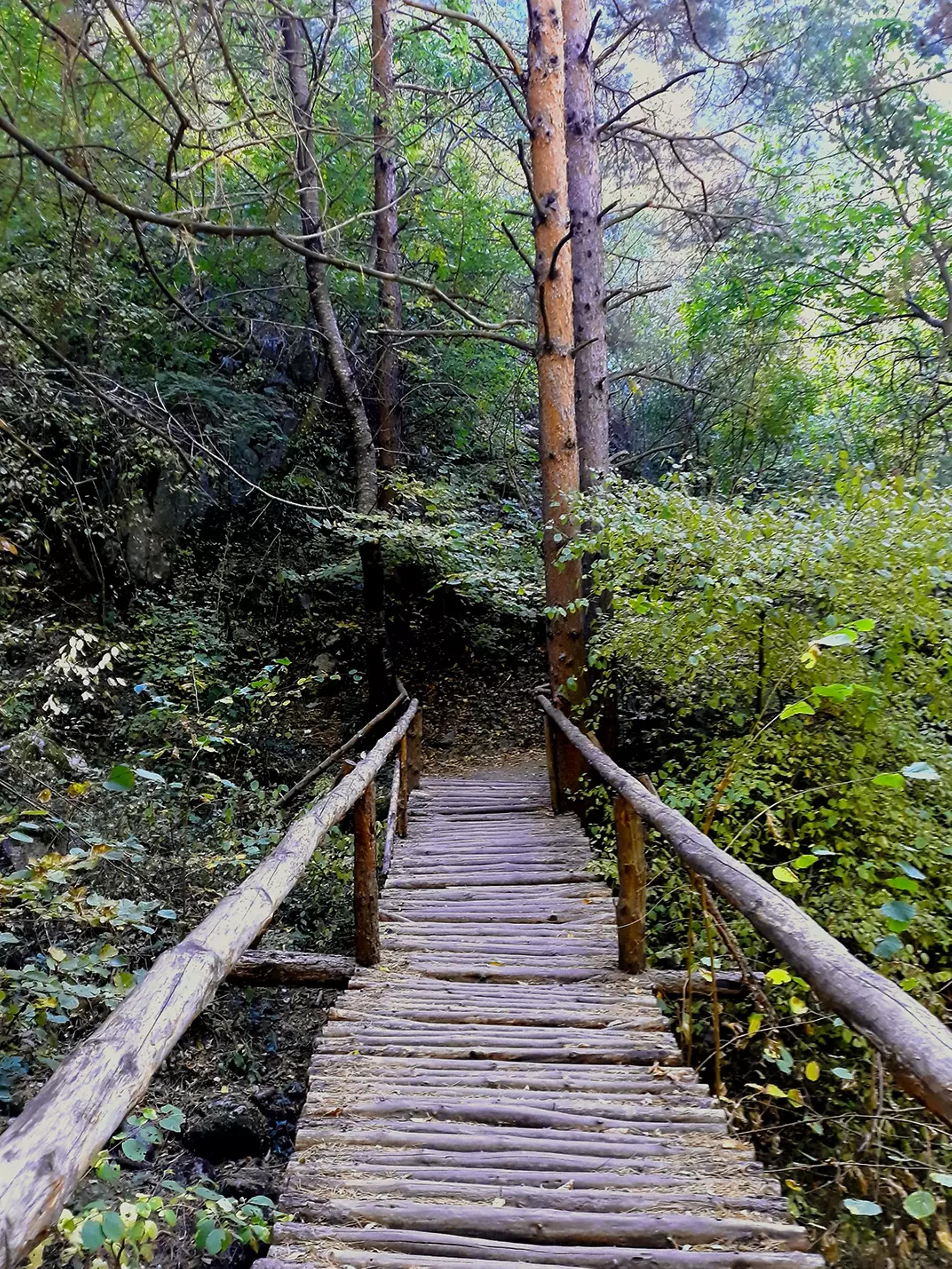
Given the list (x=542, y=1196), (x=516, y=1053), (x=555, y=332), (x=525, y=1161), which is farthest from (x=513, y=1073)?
(x=555, y=332)

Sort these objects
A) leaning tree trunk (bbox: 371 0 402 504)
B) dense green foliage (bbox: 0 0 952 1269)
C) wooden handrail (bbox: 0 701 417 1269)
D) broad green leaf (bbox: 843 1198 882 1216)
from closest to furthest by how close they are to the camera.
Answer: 1. wooden handrail (bbox: 0 701 417 1269)
2. broad green leaf (bbox: 843 1198 882 1216)
3. dense green foliage (bbox: 0 0 952 1269)
4. leaning tree trunk (bbox: 371 0 402 504)

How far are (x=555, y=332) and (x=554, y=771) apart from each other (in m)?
4.32

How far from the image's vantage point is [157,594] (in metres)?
10.3

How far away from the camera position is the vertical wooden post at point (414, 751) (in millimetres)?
7605

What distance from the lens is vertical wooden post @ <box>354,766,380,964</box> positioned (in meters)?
3.77

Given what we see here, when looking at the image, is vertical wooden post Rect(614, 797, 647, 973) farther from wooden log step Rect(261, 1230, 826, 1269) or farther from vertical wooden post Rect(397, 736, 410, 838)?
vertical wooden post Rect(397, 736, 410, 838)

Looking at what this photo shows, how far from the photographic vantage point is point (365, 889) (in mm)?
3773

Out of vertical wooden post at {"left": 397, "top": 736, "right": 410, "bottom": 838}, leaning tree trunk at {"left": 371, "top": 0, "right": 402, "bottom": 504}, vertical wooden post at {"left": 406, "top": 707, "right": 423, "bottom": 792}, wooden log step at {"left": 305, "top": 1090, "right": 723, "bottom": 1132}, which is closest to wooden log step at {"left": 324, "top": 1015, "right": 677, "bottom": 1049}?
wooden log step at {"left": 305, "top": 1090, "right": 723, "bottom": 1132}

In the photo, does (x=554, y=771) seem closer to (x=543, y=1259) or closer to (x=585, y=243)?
(x=543, y=1259)

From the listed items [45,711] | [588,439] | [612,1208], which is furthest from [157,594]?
[612,1208]

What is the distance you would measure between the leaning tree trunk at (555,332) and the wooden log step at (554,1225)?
5.16m

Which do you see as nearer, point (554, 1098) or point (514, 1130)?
point (514, 1130)

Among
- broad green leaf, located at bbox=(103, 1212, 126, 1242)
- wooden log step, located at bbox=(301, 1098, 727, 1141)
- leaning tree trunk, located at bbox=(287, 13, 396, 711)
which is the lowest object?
wooden log step, located at bbox=(301, 1098, 727, 1141)

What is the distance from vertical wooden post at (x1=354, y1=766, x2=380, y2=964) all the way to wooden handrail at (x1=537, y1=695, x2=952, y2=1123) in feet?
5.47
